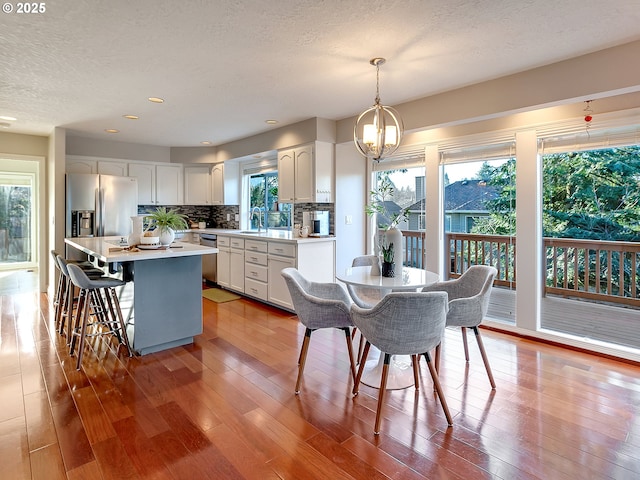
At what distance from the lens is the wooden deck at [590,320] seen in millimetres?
3350

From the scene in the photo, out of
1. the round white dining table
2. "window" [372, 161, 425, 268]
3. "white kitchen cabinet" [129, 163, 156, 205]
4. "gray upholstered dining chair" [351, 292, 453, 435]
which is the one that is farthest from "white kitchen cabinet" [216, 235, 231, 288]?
"gray upholstered dining chair" [351, 292, 453, 435]

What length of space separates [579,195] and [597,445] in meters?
2.30

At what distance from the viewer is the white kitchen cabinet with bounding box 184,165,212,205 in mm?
6852

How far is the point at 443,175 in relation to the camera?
4.24 metres

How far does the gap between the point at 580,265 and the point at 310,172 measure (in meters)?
3.10

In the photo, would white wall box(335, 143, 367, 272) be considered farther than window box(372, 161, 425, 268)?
Yes

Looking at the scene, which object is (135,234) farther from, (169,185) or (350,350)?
(169,185)

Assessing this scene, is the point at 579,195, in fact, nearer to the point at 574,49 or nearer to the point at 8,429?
the point at 574,49

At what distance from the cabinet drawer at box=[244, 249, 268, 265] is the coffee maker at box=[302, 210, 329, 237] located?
70 cm

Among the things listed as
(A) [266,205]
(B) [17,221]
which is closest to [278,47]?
(A) [266,205]

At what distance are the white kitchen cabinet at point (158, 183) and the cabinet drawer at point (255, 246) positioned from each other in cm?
243

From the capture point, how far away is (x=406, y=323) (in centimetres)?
205

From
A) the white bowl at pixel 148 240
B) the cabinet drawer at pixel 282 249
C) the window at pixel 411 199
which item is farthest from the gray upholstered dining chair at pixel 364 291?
the white bowl at pixel 148 240

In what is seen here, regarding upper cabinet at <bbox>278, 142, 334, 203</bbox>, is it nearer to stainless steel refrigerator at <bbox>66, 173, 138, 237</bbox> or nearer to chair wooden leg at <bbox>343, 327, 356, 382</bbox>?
chair wooden leg at <bbox>343, 327, 356, 382</bbox>
